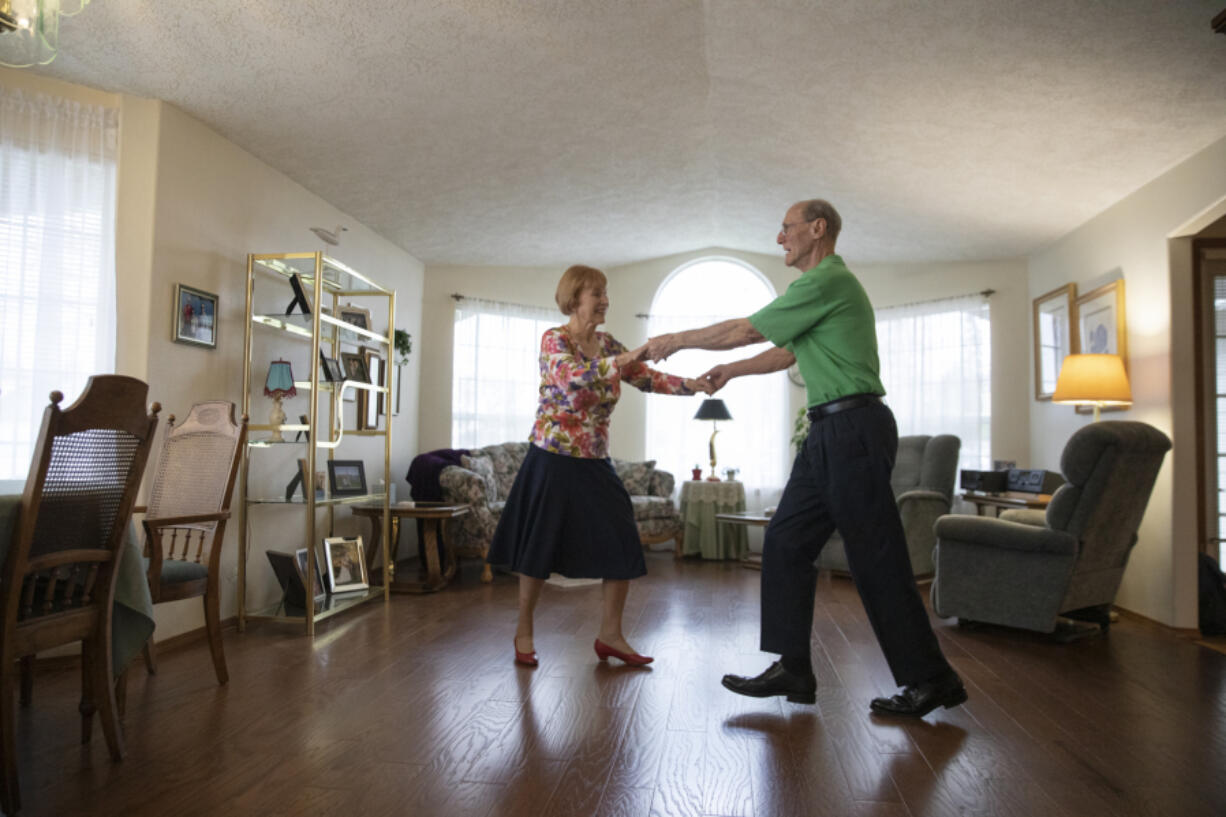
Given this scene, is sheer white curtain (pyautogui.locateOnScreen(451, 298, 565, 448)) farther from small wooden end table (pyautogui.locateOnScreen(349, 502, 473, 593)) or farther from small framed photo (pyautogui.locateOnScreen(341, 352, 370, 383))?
small framed photo (pyautogui.locateOnScreen(341, 352, 370, 383))

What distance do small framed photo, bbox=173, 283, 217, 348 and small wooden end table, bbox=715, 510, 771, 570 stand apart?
3628 mm

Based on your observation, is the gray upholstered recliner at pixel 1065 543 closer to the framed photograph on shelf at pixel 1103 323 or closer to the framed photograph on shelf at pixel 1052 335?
the framed photograph on shelf at pixel 1103 323

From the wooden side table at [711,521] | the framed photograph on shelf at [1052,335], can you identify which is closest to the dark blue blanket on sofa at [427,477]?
the wooden side table at [711,521]

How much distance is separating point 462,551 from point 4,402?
2944 millimetres

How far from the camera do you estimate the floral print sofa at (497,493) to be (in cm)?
566

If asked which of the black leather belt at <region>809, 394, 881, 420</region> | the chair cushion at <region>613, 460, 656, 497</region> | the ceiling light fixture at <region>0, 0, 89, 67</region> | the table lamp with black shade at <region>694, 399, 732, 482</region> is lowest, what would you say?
the chair cushion at <region>613, 460, 656, 497</region>

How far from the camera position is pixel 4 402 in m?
3.30

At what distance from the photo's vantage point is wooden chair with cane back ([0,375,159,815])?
1.84 m

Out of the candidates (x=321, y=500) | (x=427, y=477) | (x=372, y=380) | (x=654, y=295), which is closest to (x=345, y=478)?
(x=321, y=500)

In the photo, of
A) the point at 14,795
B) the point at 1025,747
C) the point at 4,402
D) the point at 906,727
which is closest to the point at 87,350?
the point at 4,402

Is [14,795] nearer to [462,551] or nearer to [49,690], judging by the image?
[49,690]

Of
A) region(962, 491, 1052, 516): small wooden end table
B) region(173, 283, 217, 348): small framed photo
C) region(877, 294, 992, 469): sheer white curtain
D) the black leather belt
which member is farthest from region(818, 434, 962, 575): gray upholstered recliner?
region(173, 283, 217, 348): small framed photo

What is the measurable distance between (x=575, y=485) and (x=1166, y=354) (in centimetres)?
324

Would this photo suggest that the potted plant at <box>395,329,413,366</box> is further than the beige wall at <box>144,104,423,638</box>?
Yes
